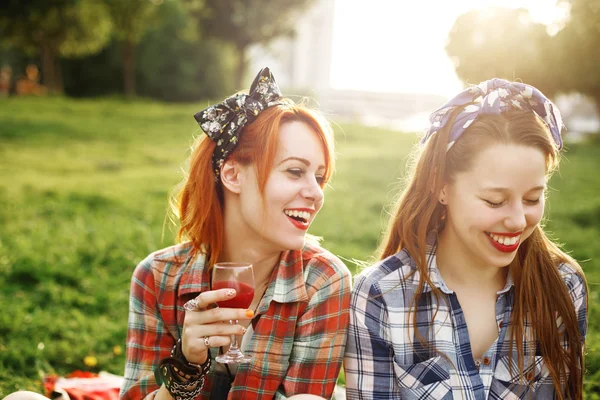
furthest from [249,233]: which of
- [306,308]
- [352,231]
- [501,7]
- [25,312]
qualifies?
[501,7]

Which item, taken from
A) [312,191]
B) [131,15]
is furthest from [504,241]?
[131,15]

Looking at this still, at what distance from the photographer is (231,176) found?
9.61ft

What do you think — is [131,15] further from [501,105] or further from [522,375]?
[522,375]

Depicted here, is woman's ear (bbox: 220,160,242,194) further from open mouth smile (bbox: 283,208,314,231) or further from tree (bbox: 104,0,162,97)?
tree (bbox: 104,0,162,97)

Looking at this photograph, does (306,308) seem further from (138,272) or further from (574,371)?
(574,371)

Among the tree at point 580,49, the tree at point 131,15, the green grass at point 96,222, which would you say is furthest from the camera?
the tree at point 131,15

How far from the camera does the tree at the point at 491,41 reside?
16.8 meters

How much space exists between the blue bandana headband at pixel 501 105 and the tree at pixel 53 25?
70.8 feet

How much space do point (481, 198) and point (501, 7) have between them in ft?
54.5

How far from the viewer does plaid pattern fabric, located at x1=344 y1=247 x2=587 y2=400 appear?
2.69 meters

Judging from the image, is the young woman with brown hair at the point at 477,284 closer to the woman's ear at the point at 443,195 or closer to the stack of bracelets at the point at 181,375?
the woman's ear at the point at 443,195

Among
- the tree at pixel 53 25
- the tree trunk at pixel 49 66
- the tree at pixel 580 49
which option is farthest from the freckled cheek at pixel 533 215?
the tree trunk at pixel 49 66

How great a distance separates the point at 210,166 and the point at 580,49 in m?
19.0

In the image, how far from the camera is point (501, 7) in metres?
17.4
